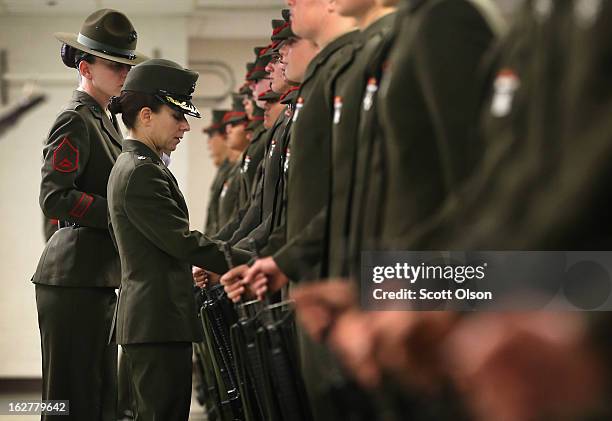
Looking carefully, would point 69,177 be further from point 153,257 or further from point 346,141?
point 346,141

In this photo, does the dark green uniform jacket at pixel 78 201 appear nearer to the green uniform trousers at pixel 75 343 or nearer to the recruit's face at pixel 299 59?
the green uniform trousers at pixel 75 343

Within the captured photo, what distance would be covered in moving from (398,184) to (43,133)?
7.57 metres

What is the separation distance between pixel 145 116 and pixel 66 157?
1.54 feet

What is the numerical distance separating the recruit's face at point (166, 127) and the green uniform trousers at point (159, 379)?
711mm

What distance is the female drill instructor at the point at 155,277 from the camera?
3.69 m

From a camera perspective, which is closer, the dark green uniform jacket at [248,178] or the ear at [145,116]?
the ear at [145,116]

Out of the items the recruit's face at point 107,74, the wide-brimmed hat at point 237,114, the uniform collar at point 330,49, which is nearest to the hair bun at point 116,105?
the recruit's face at point 107,74

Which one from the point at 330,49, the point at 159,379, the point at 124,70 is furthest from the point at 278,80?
the point at 330,49

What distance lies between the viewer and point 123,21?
15.8 feet

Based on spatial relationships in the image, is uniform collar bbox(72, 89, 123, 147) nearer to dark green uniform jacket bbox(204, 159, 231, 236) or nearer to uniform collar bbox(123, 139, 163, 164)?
uniform collar bbox(123, 139, 163, 164)

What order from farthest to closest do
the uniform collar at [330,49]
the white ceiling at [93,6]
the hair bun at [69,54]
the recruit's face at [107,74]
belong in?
the white ceiling at [93,6], the hair bun at [69,54], the recruit's face at [107,74], the uniform collar at [330,49]

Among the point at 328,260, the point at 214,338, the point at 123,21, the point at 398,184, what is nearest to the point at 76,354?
the point at 214,338

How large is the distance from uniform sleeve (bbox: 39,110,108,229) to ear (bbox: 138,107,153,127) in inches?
16.8

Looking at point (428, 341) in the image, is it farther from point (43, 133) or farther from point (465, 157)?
point (43, 133)
